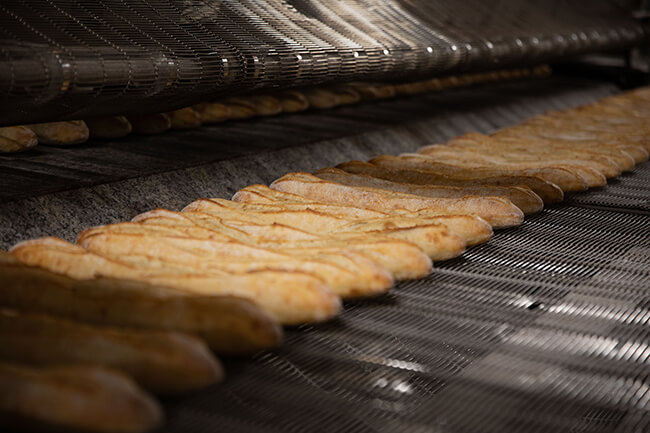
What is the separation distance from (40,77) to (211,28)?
97 centimetres

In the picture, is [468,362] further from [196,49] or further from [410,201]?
[196,49]

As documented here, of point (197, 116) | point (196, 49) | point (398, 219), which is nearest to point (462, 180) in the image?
point (398, 219)

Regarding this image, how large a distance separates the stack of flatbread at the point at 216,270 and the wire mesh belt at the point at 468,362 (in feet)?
0.21

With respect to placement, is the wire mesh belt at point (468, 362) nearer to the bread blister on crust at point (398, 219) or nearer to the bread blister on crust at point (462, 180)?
the bread blister on crust at point (398, 219)

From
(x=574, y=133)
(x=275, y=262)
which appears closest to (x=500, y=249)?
(x=275, y=262)

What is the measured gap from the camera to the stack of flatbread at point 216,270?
1.21 metres

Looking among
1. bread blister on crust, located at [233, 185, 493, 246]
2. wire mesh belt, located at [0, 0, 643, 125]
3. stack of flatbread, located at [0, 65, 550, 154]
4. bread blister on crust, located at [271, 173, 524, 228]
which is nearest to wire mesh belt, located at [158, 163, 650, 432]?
bread blister on crust, located at [233, 185, 493, 246]

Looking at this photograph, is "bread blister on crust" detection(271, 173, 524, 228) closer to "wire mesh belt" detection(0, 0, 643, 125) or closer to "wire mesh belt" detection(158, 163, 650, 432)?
"wire mesh belt" detection(158, 163, 650, 432)

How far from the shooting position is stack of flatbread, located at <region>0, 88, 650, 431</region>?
1.21 m

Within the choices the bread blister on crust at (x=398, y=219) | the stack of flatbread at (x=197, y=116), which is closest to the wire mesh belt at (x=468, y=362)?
the bread blister on crust at (x=398, y=219)

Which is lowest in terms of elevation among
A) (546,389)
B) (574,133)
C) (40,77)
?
(574,133)

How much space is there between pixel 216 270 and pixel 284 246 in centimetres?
30

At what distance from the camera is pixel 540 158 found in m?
3.26

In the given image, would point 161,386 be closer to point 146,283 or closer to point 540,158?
point 146,283
